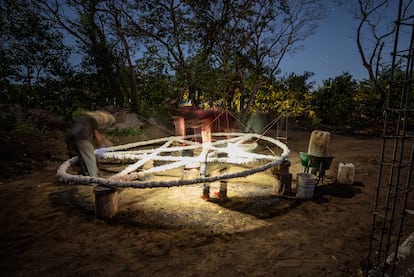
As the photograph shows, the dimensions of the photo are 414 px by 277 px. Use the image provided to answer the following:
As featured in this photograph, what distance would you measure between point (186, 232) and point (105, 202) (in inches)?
62.2

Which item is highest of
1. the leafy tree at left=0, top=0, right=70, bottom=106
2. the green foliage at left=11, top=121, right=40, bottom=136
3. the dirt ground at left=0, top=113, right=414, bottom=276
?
the leafy tree at left=0, top=0, right=70, bottom=106

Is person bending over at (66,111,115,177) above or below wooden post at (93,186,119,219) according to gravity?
above

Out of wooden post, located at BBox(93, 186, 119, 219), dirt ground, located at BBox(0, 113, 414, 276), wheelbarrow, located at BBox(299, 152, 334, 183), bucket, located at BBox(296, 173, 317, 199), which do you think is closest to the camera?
dirt ground, located at BBox(0, 113, 414, 276)

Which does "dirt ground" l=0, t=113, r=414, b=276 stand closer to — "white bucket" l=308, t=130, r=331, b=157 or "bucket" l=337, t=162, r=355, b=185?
"bucket" l=337, t=162, r=355, b=185

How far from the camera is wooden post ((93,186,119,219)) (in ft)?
14.3

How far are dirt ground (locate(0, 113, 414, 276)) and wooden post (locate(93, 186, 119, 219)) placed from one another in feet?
0.39

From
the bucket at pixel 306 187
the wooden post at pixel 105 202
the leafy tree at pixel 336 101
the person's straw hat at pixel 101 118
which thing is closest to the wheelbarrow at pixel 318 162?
the bucket at pixel 306 187

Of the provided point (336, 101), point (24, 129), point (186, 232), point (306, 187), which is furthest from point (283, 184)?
point (336, 101)

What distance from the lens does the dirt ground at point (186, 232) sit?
316 centimetres

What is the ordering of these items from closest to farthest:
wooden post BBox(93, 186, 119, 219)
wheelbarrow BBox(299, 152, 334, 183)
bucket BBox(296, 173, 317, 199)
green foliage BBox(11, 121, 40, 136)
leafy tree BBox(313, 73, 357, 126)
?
wooden post BBox(93, 186, 119, 219) → bucket BBox(296, 173, 317, 199) → wheelbarrow BBox(299, 152, 334, 183) → green foliage BBox(11, 121, 40, 136) → leafy tree BBox(313, 73, 357, 126)

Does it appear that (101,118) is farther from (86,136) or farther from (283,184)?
(283,184)

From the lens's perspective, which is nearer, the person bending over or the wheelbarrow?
the person bending over

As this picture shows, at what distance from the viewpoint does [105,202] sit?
4418mm

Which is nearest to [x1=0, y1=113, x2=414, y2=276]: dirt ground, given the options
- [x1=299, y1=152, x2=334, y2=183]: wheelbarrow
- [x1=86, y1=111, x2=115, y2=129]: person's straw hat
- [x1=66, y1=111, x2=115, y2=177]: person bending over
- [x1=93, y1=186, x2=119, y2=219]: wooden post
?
[x1=93, y1=186, x2=119, y2=219]: wooden post
